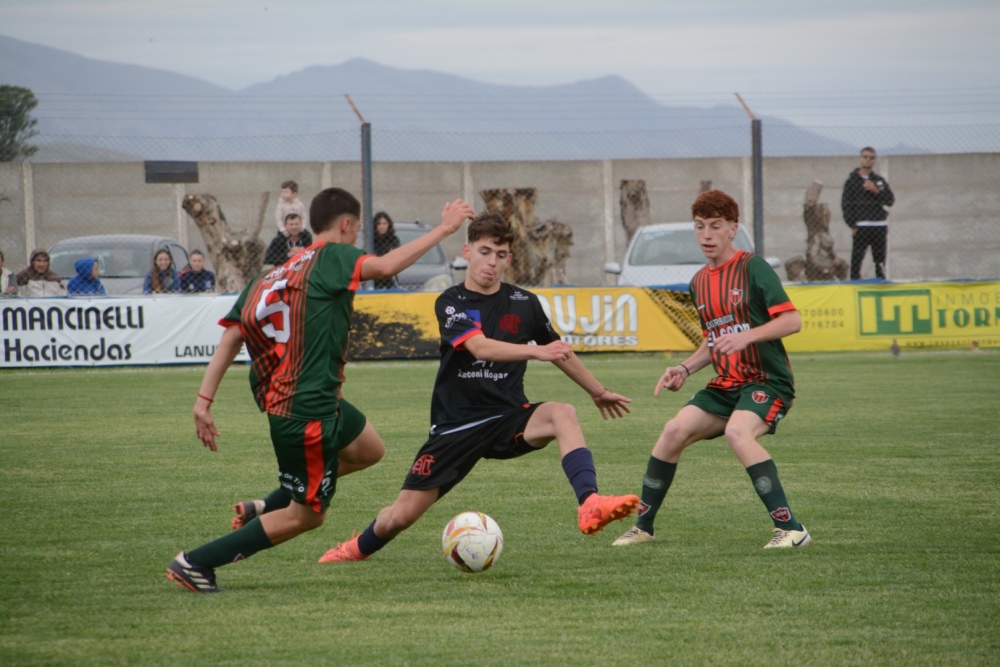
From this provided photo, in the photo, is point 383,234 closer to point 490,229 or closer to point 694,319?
point 694,319

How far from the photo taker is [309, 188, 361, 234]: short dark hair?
5262mm

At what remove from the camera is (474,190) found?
27141 mm

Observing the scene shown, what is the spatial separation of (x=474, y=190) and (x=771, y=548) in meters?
21.8

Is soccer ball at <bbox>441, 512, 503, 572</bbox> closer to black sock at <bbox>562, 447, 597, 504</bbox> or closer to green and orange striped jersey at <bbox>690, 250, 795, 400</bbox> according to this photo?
black sock at <bbox>562, 447, 597, 504</bbox>

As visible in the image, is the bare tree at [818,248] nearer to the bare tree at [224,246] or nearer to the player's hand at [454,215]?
the bare tree at [224,246]

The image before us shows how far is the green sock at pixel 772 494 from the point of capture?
587 centimetres

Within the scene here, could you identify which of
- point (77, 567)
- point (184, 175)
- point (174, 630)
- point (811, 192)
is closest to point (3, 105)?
point (184, 175)

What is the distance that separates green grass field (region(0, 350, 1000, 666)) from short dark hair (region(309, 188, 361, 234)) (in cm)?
156

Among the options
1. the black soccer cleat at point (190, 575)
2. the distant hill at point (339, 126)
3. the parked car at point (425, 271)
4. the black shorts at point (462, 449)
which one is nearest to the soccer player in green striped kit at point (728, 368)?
the black shorts at point (462, 449)

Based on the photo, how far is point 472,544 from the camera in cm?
538

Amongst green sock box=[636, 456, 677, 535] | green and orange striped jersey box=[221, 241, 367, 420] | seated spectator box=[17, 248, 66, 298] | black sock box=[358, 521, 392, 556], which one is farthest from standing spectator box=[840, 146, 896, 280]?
green and orange striped jersey box=[221, 241, 367, 420]

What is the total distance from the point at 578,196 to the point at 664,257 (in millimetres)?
10568

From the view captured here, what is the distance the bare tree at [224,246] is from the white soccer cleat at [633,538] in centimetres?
1251

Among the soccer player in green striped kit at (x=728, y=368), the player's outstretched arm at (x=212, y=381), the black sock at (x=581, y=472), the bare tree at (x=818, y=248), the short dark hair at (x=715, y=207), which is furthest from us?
the bare tree at (x=818, y=248)
